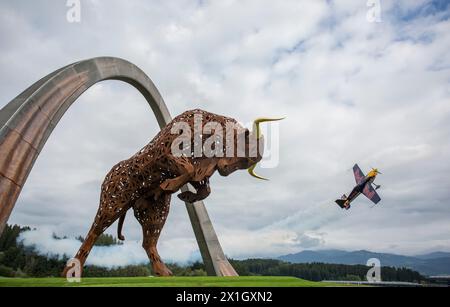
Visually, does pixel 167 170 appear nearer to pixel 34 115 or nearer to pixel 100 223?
pixel 100 223

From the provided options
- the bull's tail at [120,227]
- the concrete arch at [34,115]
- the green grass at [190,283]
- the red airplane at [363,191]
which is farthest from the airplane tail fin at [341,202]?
the concrete arch at [34,115]

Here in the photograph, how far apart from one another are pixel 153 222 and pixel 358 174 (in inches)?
326

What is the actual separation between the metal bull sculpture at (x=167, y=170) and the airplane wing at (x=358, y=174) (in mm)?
5950

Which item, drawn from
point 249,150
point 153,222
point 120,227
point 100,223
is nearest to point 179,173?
point 249,150

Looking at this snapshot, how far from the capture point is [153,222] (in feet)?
37.1

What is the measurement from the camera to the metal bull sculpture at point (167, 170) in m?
9.84

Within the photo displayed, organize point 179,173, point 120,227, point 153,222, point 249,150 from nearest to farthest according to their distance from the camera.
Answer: point 179,173 < point 249,150 < point 153,222 < point 120,227

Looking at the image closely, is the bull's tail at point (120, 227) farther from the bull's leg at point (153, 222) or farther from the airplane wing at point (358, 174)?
the airplane wing at point (358, 174)

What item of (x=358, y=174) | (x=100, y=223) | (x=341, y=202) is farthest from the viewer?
(x=358, y=174)

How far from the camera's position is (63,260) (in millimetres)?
26469

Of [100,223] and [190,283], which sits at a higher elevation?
[100,223]
